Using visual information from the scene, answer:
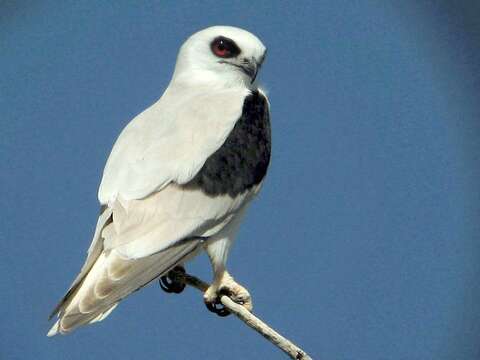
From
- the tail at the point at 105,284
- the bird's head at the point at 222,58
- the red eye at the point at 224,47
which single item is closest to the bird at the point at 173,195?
the tail at the point at 105,284

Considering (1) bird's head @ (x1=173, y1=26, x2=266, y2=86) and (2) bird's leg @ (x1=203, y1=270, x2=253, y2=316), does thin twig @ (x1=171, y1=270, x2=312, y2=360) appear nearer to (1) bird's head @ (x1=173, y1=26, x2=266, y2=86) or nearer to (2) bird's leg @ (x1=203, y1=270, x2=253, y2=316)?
(2) bird's leg @ (x1=203, y1=270, x2=253, y2=316)

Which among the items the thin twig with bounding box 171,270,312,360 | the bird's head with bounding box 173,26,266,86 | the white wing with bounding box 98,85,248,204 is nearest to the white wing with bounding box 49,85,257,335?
the white wing with bounding box 98,85,248,204

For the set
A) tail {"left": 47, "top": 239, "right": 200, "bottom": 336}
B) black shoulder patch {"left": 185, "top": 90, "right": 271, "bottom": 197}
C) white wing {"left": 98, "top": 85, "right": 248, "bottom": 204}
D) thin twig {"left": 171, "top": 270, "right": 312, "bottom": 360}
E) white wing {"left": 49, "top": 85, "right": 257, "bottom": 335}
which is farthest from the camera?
black shoulder patch {"left": 185, "top": 90, "right": 271, "bottom": 197}

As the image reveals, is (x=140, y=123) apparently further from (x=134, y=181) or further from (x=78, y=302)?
(x=78, y=302)

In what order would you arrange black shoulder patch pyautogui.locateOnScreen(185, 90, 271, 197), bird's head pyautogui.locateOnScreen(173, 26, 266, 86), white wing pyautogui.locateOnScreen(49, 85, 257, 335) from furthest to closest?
bird's head pyautogui.locateOnScreen(173, 26, 266, 86) < black shoulder patch pyautogui.locateOnScreen(185, 90, 271, 197) < white wing pyautogui.locateOnScreen(49, 85, 257, 335)

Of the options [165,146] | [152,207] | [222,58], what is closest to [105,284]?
[152,207]

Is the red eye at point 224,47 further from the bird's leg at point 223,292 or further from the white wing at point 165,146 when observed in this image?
the bird's leg at point 223,292

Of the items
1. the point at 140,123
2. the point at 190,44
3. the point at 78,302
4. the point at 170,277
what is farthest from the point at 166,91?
the point at 78,302
